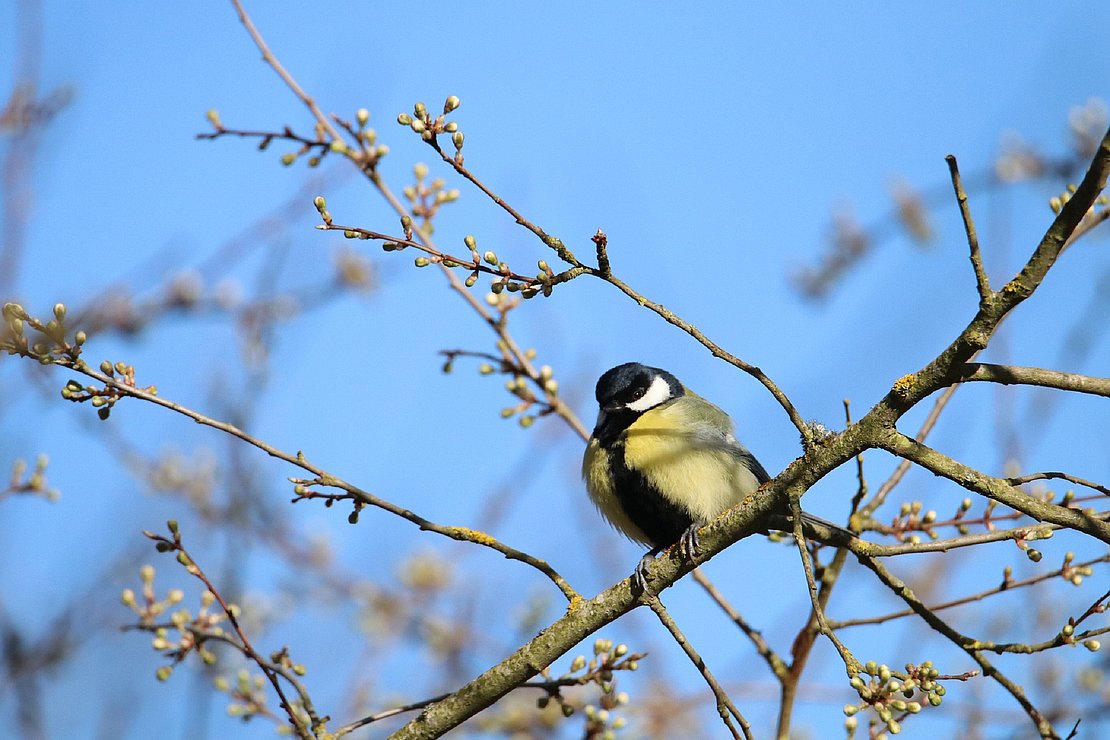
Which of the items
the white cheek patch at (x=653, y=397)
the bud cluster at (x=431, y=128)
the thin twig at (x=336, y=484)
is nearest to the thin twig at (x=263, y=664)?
the thin twig at (x=336, y=484)

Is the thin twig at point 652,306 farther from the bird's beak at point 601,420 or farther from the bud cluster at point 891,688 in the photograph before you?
the bird's beak at point 601,420

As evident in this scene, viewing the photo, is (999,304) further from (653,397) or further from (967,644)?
(653,397)

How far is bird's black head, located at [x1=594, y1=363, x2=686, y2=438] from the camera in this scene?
14.3ft

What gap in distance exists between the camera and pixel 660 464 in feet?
13.0

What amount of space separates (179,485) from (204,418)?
3061 mm

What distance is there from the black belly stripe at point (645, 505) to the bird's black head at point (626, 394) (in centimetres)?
21

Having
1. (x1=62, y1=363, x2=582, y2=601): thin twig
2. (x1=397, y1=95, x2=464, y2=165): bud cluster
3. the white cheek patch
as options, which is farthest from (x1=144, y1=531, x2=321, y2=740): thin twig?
the white cheek patch

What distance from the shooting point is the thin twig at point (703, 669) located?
236 cm

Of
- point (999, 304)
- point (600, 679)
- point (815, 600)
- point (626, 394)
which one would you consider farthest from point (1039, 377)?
point (626, 394)

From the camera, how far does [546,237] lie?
225 cm

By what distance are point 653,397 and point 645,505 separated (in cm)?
62

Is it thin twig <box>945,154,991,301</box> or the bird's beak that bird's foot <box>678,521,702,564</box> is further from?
the bird's beak

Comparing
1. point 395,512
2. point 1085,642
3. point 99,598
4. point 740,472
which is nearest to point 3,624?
point 99,598

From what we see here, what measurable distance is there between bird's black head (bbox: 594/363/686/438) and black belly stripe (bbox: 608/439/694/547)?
210 mm
